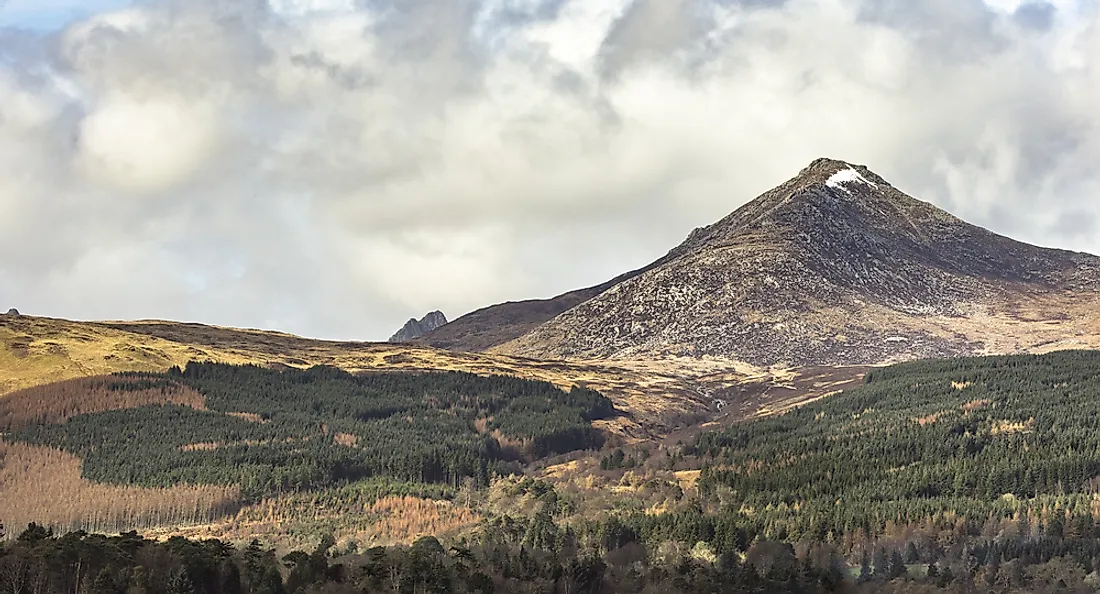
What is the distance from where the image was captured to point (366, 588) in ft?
570

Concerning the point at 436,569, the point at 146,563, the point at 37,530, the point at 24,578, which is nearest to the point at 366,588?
the point at 436,569

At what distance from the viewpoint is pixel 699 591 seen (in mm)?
198375

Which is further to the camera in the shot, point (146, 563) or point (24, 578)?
point (146, 563)

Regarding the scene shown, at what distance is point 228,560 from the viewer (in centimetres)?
17812

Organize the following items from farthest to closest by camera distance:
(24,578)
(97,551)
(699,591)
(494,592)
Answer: (699,591), (494,592), (97,551), (24,578)

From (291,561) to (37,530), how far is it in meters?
39.2

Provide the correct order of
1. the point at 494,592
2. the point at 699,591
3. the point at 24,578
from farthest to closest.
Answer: the point at 699,591, the point at 494,592, the point at 24,578

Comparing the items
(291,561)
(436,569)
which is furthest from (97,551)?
(436,569)

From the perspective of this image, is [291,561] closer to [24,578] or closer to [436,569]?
[436,569]

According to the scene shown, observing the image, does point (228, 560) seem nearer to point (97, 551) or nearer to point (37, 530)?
point (97, 551)

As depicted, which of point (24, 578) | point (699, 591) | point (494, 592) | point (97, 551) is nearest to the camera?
point (24, 578)

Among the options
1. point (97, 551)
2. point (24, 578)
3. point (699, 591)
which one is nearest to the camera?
point (24, 578)

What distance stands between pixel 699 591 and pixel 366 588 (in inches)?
2046

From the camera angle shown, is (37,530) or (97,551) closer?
(97,551)
